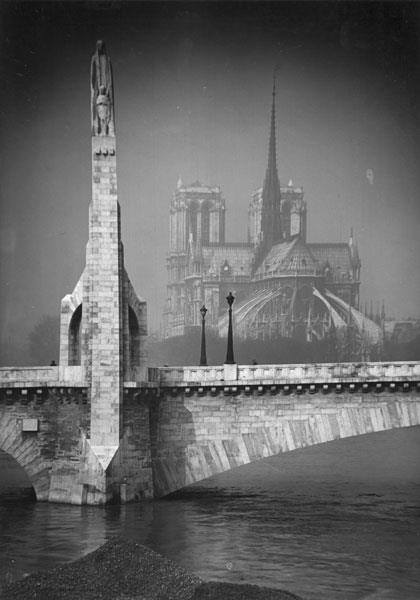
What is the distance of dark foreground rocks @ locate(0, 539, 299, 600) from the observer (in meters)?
22.6

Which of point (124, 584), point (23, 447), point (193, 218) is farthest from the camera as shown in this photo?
point (193, 218)

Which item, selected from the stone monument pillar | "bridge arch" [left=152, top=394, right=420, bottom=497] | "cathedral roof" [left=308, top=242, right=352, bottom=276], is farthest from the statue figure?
"cathedral roof" [left=308, top=242, right=352, bottom=276]

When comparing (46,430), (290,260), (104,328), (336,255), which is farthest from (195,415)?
(290,260)

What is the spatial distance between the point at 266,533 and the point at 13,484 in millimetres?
18864

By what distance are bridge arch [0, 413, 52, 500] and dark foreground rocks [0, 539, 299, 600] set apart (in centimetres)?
1053

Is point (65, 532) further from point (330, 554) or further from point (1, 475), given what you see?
point (1, 475)

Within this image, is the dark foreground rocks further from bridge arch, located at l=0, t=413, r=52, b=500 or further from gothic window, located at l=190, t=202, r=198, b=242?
gothic window, located at l=190, t=202, r=198, b=242

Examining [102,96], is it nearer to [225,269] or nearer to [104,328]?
[104,328]

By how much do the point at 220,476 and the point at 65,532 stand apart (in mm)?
19722

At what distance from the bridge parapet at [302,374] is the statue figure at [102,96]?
1027 centimetres

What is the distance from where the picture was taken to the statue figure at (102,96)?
121 feet

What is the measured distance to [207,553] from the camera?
2795 centimetres

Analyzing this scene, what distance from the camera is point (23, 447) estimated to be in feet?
117

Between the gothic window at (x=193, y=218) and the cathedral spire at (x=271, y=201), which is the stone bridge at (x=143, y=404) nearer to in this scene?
the cathedral spire at (x=271, y=201)
